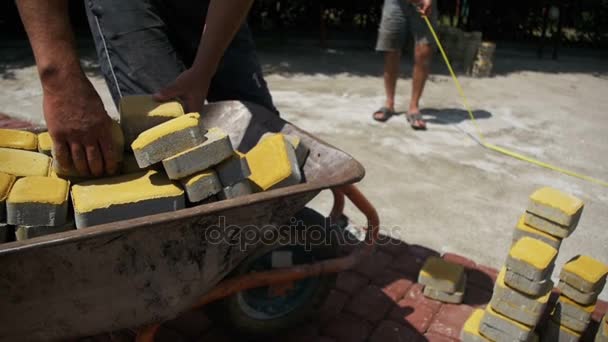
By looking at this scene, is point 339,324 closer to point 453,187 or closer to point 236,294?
point 236,294

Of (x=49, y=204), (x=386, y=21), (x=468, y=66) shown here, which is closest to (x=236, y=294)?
(x=49, y=204)

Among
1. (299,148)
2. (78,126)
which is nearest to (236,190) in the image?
(299,148)

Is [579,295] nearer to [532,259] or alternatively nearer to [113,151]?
[532,259]

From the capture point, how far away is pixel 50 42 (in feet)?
5.09

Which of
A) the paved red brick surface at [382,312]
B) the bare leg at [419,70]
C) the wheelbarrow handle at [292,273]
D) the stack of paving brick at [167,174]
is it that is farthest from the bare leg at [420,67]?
the stack of paving brick at [167,174]

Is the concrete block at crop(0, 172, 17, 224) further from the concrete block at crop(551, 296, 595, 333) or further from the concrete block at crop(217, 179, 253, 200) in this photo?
the concrete block at crop(551, 296, 595, 333)

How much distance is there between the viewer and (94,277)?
4.93 ft

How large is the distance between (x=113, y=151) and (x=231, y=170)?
0.41 meters

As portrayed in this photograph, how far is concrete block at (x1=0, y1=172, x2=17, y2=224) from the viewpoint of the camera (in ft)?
5.12

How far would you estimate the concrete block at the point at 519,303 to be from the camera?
6.68 feet

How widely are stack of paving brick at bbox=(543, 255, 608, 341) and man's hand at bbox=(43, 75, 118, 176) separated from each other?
77.4 inches

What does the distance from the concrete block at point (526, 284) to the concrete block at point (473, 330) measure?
10.2 inches

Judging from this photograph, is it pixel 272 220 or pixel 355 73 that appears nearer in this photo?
pixel 272 220

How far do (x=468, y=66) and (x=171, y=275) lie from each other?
22.4 ft
